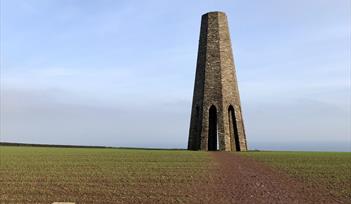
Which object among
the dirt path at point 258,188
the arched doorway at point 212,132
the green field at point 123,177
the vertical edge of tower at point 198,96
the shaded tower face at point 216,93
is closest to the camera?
the dirt path at point 258,188

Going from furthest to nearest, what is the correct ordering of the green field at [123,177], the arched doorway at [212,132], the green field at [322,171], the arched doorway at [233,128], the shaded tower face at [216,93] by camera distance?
the arched doorway at [212,132] → the arched doorway at [233,128] → the shaded tower face at [216,93] → the green field at [322,171] → the green field at [123,177]

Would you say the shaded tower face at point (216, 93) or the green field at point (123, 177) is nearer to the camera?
the green field at point (123, 177)

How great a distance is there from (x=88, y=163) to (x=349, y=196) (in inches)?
441

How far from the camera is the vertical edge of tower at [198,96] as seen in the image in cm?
2880

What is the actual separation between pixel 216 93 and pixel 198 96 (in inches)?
57.6

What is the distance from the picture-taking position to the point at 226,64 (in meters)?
29.1

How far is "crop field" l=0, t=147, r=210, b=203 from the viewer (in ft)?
41.4

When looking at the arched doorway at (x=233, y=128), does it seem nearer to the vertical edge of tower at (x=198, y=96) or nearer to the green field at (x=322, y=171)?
the vertical edge of tower at (x=198, y=96)

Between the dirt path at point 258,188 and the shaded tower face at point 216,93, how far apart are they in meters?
10.2

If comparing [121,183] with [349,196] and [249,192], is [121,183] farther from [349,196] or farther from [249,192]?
[349,196]

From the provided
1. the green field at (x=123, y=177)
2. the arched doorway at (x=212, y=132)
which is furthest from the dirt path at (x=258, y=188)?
the arched doorway at (x=212, y=132)

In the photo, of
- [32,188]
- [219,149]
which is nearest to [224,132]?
[219,149]

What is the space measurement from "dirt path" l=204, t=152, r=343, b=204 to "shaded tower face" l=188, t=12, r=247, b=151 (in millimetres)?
10246

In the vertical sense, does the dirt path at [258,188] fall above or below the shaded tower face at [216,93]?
below
